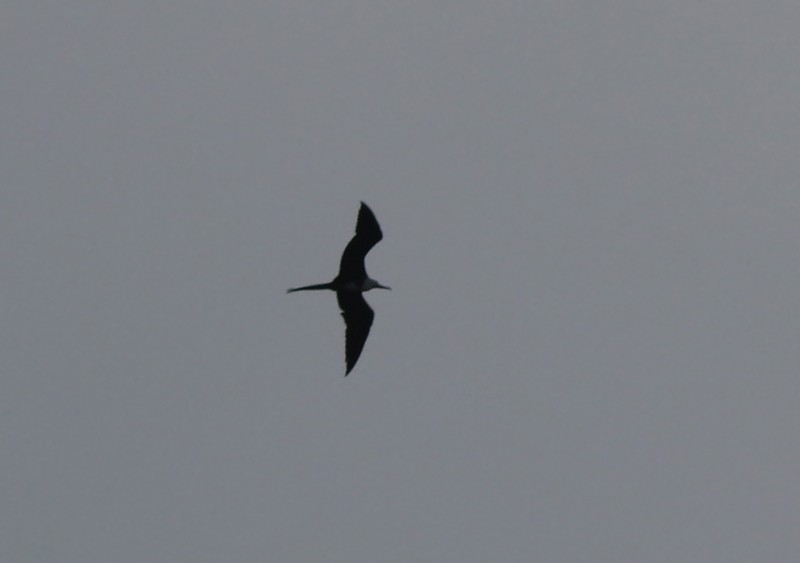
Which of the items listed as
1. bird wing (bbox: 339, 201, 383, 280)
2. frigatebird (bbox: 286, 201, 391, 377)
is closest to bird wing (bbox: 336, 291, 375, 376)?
frigatebird (bbox: 286, 201, 391, 377)

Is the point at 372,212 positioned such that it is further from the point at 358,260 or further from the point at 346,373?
the point at 346,373

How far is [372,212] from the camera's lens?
43.2 metres

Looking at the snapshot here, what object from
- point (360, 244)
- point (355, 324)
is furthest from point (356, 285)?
point (360, 244)

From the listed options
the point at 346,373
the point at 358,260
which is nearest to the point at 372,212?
the point at 358,260

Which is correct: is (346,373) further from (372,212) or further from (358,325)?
Answer: (372,212)

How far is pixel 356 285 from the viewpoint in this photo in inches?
1777

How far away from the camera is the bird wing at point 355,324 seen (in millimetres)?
45531

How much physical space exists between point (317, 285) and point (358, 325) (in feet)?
5.71

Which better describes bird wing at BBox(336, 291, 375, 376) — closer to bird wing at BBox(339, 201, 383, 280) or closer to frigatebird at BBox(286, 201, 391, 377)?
frigatebird at BBox(286, 201, 391, 377)

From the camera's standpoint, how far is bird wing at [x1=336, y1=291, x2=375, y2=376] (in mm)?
45531

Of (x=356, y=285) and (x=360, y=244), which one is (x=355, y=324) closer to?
(x=356, y=285)

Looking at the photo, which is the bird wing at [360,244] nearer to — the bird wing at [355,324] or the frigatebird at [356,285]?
the frigatebird at [356,285]

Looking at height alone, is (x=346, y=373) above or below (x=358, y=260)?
below

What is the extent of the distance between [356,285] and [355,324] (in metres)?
1.13
